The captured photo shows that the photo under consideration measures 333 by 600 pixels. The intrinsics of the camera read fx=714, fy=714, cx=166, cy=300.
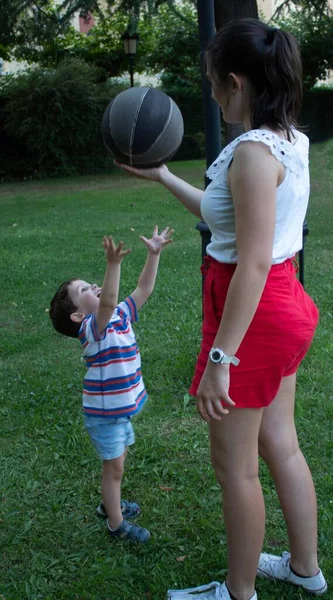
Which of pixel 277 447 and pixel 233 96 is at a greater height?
pixel 233 96

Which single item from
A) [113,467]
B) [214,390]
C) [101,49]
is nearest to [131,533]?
[113,467]

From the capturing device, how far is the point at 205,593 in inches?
99.3

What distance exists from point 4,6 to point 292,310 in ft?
37.3

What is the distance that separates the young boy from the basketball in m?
0.35

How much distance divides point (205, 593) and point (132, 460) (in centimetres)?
123

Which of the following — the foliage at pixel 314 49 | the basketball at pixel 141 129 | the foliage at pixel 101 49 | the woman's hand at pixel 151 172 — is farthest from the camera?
the foliage at pixel 314 49

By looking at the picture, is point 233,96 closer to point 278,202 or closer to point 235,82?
point 235,82

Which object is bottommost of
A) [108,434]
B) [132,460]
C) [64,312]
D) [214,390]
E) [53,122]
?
[53,122]

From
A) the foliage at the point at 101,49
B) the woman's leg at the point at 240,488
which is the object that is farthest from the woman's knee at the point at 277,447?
the foliage at the point at 101,49

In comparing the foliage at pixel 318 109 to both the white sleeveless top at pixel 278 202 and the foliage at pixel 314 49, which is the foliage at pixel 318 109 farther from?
the white sleeveless top at pixel 278 202

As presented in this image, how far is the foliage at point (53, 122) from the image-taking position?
741 inches

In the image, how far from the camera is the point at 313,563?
2580 mm

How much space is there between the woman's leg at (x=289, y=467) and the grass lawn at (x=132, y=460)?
0.84 ft

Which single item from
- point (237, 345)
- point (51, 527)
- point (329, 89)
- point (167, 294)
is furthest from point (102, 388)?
point (329, 89)
